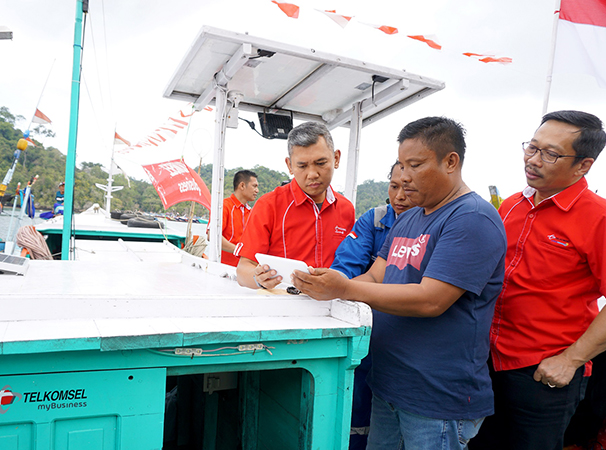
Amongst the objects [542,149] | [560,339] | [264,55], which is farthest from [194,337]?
[264,55]

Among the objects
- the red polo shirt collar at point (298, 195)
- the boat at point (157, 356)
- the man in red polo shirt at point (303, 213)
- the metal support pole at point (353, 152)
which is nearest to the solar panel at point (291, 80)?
the metal support pole at point (353, 152)

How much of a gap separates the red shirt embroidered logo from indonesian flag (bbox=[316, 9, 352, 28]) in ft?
10.7

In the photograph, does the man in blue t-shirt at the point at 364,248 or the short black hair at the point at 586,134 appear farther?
the man in blue t-shirt at the point at 364,248

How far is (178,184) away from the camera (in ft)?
19.3

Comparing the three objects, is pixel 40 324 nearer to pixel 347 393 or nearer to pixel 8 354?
pixel 8 354

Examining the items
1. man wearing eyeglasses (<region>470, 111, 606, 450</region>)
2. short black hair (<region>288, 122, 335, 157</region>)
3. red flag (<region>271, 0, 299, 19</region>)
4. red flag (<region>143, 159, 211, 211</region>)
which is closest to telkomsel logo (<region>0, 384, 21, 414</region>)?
short black hair (<region>288, 122, 335, 157</region>)

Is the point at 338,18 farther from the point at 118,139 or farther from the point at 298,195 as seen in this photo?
the point at 118,139

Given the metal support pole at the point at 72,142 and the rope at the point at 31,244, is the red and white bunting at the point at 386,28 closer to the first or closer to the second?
the metal support pole at the point at 72,142

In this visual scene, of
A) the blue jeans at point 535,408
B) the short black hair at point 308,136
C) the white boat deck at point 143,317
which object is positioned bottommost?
the blue jeans at point 535,408

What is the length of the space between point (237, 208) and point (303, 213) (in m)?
2.49

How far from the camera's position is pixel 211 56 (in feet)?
10.1

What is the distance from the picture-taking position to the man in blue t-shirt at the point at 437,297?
49.9 inches

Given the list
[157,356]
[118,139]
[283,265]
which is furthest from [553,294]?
[118,139]

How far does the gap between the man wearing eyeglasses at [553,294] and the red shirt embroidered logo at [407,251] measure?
1.60ft
